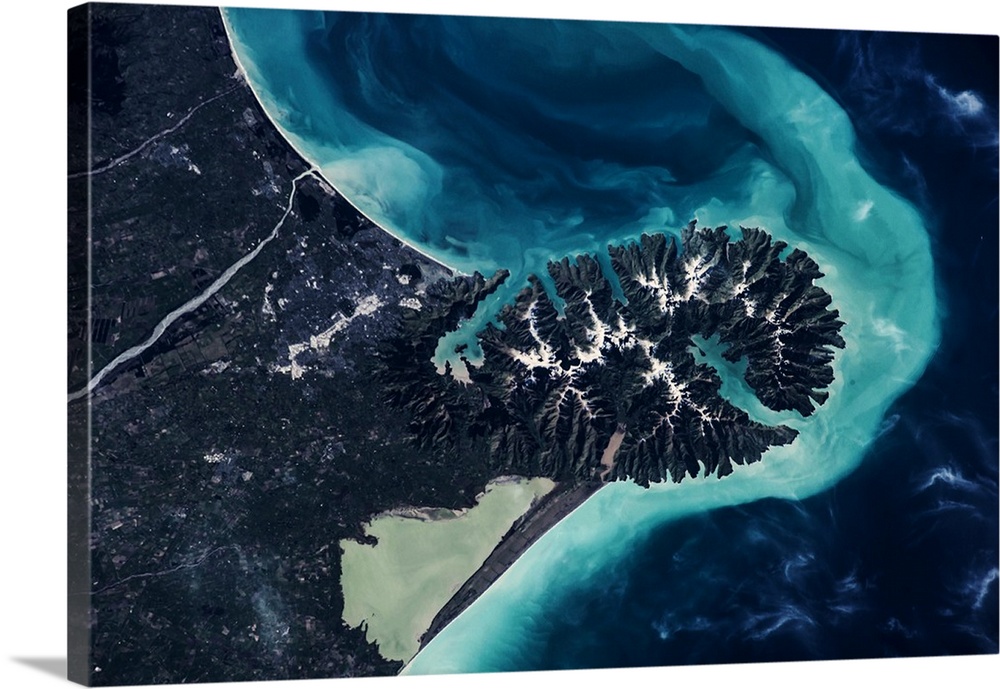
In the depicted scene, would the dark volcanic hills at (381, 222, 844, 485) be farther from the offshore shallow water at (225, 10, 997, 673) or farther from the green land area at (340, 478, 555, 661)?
the green land area at (340, 478, 555, 661)

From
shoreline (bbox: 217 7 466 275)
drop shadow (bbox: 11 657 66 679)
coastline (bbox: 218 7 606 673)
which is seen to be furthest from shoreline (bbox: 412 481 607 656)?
drop shadow (bbox: 11 657 66 679)

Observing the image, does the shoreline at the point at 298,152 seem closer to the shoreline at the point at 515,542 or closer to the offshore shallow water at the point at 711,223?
the offshore shallow water at the point at 711,223

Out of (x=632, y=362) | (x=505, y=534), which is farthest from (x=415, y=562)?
(x=632, y=362)

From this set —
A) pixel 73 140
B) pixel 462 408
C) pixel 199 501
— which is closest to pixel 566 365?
pixel 462 408

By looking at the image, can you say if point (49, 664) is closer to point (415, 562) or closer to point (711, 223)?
point (415, 562)

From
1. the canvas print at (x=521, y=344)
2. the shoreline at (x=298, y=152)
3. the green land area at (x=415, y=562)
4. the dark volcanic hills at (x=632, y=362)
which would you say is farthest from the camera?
the dark volcanic hills at (x=632, y=362)

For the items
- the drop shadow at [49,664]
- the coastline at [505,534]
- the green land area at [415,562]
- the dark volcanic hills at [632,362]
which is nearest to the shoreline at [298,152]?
the coastline at [505,534]
